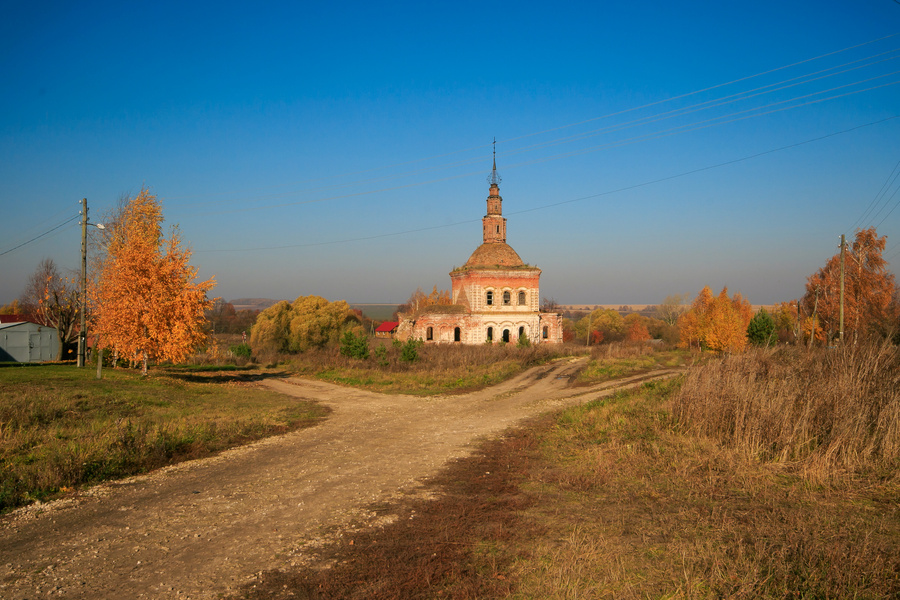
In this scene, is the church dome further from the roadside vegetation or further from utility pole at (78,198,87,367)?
the roadside vegetation

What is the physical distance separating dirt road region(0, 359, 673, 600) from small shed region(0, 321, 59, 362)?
95.0ft

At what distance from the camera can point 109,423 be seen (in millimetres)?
11438

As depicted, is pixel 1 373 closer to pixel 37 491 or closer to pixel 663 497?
pixel 37 491

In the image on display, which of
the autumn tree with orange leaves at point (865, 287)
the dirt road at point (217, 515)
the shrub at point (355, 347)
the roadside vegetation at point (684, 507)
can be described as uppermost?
the autumn tree with orange leaves at point (865, 287)

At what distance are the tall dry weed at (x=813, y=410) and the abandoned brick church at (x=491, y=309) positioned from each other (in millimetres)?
32366

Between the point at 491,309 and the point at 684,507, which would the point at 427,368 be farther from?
the point at 684,507

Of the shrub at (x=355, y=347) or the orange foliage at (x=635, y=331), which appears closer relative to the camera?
the shrub at (x=355, y=347)

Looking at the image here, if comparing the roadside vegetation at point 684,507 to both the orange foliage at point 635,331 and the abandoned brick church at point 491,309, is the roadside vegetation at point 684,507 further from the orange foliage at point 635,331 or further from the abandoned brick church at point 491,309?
the orange foliage at point 635,331

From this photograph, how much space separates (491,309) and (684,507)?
37.7 meters

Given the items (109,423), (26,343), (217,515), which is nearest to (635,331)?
(26,343)

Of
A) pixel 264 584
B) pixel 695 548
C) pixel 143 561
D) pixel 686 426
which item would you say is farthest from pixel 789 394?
pixel 143 561

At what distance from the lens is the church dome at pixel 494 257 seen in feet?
148

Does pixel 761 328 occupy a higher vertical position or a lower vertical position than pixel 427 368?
higher

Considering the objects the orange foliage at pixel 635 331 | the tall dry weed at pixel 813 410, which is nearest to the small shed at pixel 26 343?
the tall dry weed at pixel 813 410
